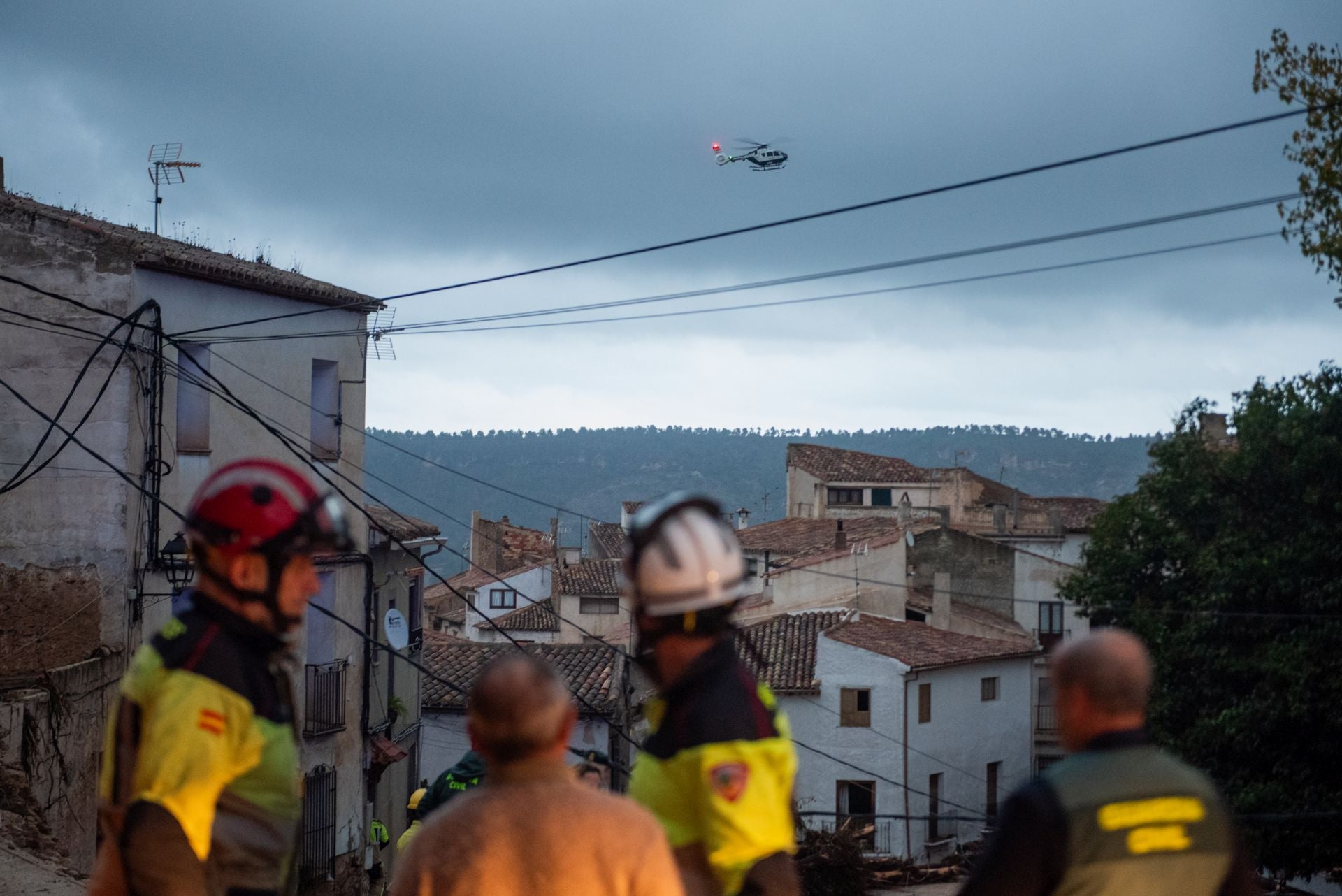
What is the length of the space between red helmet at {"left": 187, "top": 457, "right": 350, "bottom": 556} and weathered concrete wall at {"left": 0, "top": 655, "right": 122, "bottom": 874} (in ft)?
35.9

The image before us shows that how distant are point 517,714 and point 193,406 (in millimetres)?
17167

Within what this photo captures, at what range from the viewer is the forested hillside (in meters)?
147

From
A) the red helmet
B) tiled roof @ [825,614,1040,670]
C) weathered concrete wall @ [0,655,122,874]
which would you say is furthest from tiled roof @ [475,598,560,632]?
the red helmet

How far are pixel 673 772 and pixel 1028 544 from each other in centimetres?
5471

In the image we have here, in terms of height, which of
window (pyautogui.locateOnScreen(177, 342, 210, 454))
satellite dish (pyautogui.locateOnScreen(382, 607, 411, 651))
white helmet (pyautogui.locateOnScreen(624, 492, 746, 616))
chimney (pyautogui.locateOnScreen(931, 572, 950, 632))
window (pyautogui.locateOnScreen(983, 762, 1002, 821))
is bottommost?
window (pyautogui.locateOnScreen(983, 762, 1002, 821))

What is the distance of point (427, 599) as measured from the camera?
70438mm

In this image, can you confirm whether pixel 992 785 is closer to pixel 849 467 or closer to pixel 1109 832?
pixel 849 467

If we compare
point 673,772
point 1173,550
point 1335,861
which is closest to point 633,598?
point 673,772

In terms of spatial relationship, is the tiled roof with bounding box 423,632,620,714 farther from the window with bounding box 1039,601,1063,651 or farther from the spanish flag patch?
the spanish flag patch

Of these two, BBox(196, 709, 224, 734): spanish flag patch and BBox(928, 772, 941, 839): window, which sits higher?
BBox(196, 709, 224, 734): spanish flag patch

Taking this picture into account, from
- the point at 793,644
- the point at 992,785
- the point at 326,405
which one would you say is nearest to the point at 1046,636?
the point at 992,785

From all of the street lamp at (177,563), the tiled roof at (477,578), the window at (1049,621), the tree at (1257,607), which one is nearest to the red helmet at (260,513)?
the street lamp at (177,563)

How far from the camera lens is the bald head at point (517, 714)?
3.02 metres

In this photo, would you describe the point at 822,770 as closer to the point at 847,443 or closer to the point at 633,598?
the point at 633,598
